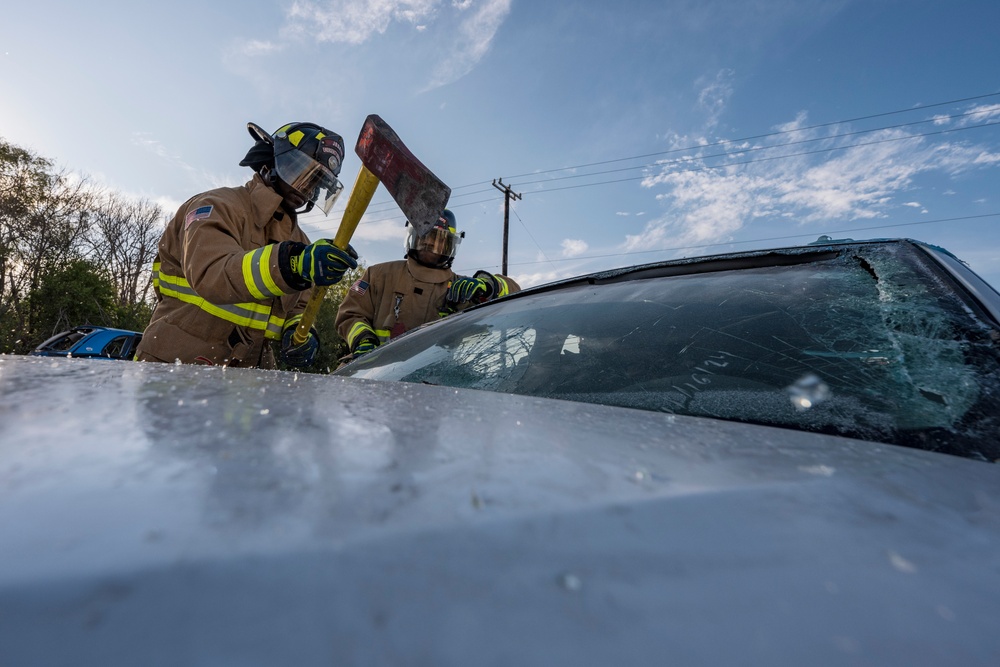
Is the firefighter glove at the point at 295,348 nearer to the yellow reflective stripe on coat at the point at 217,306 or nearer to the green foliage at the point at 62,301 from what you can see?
the yellow reflective stripe on coat at the point at 217,306

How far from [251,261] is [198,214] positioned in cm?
48

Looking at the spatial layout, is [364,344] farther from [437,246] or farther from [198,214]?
[198,214]

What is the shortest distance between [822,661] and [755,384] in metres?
0.65

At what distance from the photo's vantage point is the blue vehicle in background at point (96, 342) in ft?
19.7

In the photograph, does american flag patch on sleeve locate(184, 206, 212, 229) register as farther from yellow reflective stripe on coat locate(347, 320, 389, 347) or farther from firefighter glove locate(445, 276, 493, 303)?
firefighter glove locate(445, 276, 493, 303)

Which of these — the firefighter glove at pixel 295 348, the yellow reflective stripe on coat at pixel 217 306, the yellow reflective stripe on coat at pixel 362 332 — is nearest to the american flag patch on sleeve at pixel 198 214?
the yellow reflective stripe on coat at pixel 217 306

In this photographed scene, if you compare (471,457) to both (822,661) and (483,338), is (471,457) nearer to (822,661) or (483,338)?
(822,661)

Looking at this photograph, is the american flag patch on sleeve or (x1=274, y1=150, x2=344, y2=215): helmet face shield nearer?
the american flag patch on sleeve

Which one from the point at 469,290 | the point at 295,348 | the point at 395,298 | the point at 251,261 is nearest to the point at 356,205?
the point at 251,261

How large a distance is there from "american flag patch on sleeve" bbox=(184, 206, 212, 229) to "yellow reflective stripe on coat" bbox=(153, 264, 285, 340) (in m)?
0.37

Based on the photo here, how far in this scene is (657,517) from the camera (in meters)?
0.30

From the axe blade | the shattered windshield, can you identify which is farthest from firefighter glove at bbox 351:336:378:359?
the shattered windshield

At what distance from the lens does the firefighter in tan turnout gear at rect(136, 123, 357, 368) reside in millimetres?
2238


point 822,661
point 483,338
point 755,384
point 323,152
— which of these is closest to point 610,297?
point 483,338
